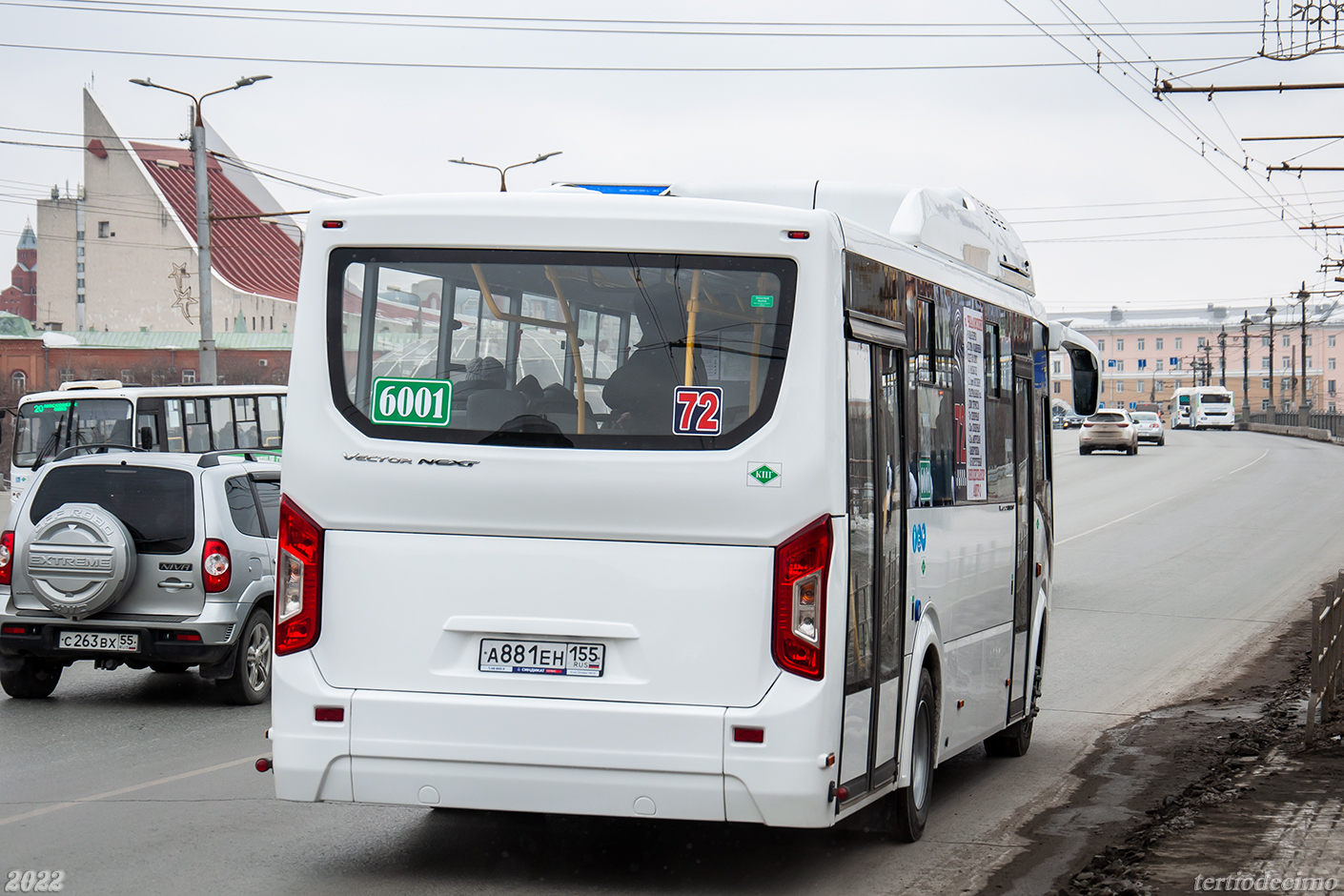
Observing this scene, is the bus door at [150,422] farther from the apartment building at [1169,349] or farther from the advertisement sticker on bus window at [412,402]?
the apartment building at [1169,349]

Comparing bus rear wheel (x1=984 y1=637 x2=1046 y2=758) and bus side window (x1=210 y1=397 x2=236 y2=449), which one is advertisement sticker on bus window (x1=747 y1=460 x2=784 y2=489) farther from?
bus side window (x1=210 y1=397 x2=236 y2=449)

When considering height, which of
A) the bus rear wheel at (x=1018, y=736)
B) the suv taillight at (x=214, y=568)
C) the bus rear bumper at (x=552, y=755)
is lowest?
the bus rear wheel at (x=1018, y=736)

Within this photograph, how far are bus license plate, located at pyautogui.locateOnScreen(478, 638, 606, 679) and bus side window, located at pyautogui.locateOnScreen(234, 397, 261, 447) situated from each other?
24.5 m

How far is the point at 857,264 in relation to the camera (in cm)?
642

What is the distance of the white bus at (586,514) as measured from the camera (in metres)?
5.93

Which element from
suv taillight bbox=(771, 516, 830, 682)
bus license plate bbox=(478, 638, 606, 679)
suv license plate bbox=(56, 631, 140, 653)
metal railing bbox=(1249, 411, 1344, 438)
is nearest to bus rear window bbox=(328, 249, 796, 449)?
suv taillight bbox=(771, 516, 830, 682)

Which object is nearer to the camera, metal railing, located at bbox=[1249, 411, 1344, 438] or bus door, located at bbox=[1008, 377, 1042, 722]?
bus door, located at bbox=[1008, 377, 1042, 722]

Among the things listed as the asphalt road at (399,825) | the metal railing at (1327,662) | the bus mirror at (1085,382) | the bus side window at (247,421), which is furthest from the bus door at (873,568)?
the bus side window at (247,421)

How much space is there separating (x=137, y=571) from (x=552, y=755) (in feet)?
19.8

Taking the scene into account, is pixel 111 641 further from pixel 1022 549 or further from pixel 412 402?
pixel 1022 549

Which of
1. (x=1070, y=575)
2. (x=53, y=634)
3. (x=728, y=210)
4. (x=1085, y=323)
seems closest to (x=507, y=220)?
(x=728, y=210)

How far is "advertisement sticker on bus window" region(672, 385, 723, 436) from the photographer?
602 cm

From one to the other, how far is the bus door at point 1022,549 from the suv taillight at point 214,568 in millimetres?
5276

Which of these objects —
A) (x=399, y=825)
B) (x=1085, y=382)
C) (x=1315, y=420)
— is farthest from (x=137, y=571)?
(x=1315, y=420)
